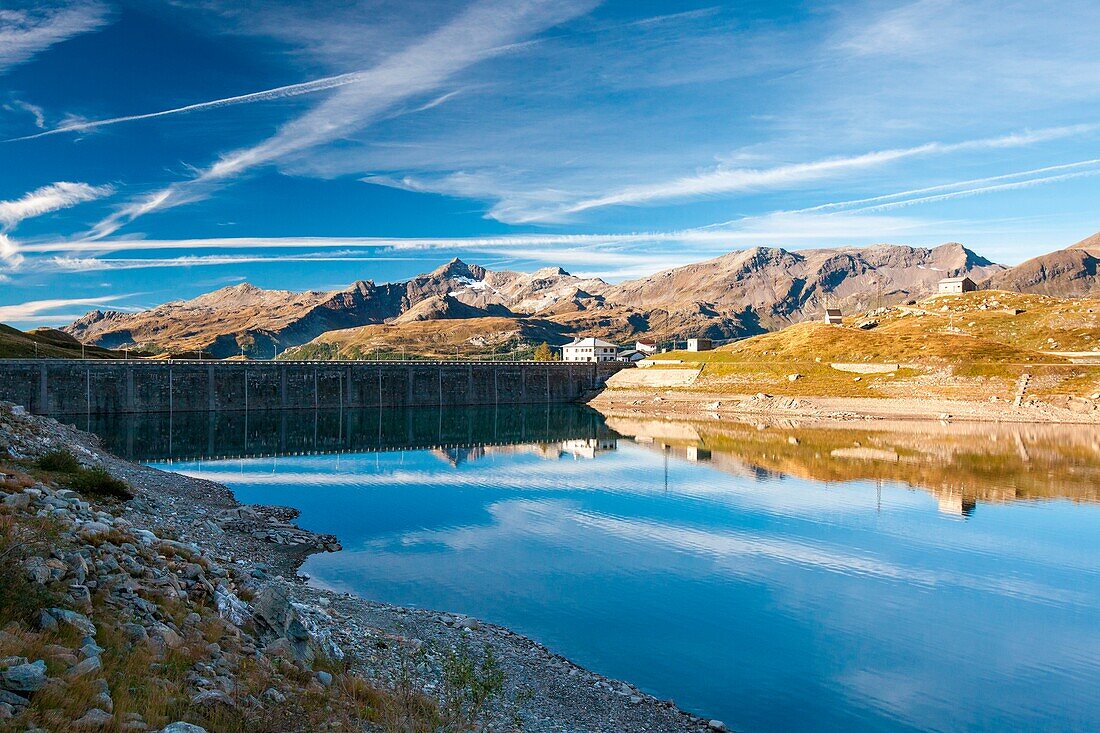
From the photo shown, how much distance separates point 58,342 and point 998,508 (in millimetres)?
180160

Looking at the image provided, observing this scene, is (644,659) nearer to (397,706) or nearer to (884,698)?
(884,698)

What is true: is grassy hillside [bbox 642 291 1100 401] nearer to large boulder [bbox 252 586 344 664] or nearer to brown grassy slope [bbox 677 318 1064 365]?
brown grassy slope [bbox 677 318 1064 365]

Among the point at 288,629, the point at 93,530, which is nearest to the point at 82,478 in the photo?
the point at 93,530

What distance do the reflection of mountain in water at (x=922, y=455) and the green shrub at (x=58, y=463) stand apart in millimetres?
54333

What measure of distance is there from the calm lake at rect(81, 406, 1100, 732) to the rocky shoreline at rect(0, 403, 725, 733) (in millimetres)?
3181

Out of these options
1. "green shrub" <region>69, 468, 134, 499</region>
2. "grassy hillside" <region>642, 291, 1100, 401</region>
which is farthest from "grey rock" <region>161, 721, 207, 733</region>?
"grassy hillside" <region>642, 291, 1100, 401</region>

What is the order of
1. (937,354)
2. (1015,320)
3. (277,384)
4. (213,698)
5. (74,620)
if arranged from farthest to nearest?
(1015,320) < (277,384) < (937,354) < (74,620) < (213,698)

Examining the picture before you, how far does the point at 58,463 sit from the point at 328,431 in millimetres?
73854

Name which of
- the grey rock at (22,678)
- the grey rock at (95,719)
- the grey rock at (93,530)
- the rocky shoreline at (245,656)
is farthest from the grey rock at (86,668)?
the grey rock at (93,530)

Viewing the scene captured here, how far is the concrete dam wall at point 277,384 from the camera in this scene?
107312 mm

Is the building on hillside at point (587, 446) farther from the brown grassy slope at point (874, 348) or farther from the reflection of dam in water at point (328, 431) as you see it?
the brown grassy slope at point (874, 348)

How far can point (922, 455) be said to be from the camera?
77.4 meters

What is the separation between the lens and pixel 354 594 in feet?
102

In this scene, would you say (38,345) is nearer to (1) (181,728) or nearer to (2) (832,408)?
(2) (832,408)
